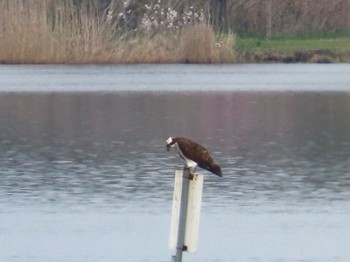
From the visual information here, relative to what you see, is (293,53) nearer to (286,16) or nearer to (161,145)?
(286,16)

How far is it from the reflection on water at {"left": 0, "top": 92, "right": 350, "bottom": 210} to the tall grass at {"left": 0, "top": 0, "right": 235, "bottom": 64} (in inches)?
319

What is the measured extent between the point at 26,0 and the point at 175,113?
14.6m

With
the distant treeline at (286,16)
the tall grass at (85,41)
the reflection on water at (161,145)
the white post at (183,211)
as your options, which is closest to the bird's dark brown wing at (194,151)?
the white post at (183,211)

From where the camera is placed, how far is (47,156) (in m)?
16.1

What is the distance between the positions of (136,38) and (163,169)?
74.4 ft

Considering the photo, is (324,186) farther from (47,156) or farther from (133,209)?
(47,156)

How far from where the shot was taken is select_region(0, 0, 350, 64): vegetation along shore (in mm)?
35094

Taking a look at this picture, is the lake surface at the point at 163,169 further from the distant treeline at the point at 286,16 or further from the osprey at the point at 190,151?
the distant treeline at the point at 286,16

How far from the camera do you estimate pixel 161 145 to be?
56.6ft

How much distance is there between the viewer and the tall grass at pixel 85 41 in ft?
114

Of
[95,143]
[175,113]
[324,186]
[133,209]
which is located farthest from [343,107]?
[133,209]

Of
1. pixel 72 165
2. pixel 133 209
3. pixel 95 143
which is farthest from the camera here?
pixel 95 143

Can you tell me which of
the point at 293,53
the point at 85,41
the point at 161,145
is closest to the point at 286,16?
the point at 293,53

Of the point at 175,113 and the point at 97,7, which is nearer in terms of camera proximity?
the point at 175,113
